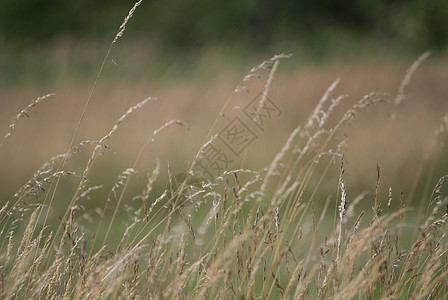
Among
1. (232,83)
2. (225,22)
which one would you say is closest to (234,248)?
(232,83)

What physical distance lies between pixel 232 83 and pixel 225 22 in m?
9.95

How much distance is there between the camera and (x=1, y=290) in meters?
1.75

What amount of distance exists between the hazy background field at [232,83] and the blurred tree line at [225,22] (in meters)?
0.05

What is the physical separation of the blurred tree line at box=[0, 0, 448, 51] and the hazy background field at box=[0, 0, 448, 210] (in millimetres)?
49

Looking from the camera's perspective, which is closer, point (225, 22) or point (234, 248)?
point (234, 248)

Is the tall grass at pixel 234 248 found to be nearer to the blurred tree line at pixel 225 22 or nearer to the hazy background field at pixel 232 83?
the hazy background field at pixel 232 83

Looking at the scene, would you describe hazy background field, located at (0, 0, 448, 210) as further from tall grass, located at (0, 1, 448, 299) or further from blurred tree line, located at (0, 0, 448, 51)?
tall grass, located at (0, 1, 448, 299)

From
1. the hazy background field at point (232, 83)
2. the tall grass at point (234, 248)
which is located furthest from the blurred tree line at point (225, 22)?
the tall grass at point (234, 248)

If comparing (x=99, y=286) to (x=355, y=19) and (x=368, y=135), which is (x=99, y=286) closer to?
(x=368, y=135)

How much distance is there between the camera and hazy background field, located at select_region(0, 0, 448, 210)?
19.0 ft

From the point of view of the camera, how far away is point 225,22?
17312mm

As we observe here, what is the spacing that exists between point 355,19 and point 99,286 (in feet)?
55.6

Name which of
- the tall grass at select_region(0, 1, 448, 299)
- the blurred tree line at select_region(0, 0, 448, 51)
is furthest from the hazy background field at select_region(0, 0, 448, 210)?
the tall grass at select_region(0, 1, 448, 299)

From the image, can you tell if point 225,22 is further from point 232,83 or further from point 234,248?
point 234,248
